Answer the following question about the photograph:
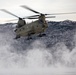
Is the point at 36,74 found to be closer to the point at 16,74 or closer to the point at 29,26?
the point at 16,74

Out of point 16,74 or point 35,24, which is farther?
point 16,74

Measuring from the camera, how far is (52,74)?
642ft

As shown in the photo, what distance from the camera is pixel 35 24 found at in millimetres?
106062

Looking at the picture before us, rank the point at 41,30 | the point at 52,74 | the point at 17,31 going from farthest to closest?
the point at 52,74
the point at 17,31
the point at 41,30

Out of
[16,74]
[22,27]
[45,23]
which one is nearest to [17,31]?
[22,27]

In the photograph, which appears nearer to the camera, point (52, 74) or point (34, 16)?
point (34, 16)

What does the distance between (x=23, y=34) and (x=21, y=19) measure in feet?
26.2

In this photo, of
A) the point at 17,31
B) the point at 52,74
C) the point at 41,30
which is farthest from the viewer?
the point at 52,74

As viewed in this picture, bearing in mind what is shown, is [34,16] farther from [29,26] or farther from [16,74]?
[16,74]

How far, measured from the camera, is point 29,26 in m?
108

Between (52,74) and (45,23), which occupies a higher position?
(45,23)

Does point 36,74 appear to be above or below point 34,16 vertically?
below

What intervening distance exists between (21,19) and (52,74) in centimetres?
8480

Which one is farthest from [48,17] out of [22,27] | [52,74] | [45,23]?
[52,74]
